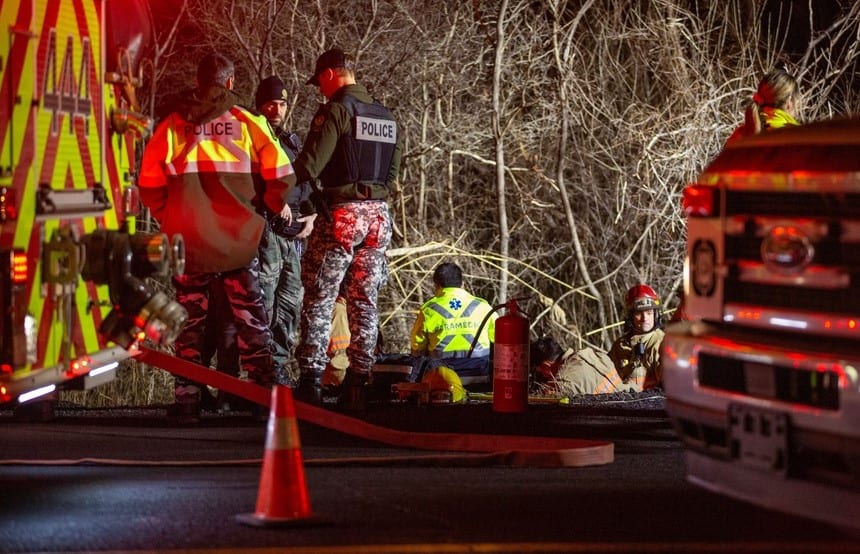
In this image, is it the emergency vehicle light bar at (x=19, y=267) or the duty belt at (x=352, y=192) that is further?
the duty belt at (x=352, y=192)

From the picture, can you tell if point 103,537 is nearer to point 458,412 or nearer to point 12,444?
point 12,444

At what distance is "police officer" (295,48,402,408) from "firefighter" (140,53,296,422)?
1.95ft

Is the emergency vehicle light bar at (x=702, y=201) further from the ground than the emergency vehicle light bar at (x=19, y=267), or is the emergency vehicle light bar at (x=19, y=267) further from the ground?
the emergency vehicle light bar at (x=702, y=201)

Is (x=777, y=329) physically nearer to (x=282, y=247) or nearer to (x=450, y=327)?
(x=450, y=327)

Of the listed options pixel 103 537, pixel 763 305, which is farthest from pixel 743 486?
pixel 103 537

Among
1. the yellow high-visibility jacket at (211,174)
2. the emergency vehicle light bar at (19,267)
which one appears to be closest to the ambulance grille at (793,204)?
the emergency vehicle light bar at (19,267)

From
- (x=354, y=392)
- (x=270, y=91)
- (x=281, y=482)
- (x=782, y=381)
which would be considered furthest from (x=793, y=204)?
(x=270, y=91)

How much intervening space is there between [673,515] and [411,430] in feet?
8.83

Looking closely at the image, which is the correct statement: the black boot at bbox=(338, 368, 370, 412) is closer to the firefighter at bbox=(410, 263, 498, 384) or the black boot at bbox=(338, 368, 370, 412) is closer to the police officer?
the police officer

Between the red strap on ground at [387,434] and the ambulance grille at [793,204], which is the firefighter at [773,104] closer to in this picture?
the red strap on ground at [387,434]

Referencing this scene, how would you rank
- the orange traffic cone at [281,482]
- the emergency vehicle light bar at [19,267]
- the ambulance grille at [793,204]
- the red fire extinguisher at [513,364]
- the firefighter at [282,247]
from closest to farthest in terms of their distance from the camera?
the ambulance grille at [793,204] < the orange traffic cone at [281,482] < the emergency vehicle light bar at [19,267] < the red fire extinguisher at [513,364] < the firefighter at [282,247]

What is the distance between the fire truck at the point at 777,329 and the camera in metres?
4.89

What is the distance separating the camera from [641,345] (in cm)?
1118

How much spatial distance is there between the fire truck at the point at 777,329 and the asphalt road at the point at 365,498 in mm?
547
